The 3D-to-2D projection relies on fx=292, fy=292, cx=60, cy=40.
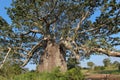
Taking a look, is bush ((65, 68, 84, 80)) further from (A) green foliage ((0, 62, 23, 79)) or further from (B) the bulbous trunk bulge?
(B) the bulbous trunk bulge

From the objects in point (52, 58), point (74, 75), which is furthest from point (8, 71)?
point (74, 75)

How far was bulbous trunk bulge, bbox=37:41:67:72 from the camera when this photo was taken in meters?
21.7

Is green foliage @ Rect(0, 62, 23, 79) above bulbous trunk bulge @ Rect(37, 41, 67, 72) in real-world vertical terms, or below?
below

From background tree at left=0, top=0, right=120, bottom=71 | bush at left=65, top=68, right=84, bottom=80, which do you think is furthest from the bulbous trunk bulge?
bush at left=65, top=68, right=84, bottom=80

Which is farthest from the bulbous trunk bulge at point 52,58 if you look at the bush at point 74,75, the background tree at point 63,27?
the bush at point 74,75

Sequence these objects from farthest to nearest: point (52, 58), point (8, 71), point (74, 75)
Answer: point (52, 58), point (8, 71), point (74, 75)

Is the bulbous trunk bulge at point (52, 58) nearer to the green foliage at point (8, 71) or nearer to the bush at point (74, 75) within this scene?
the green foliage at point (8, 71)

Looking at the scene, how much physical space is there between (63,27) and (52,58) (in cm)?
262

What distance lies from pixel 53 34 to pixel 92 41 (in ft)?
11.2

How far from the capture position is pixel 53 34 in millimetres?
22453

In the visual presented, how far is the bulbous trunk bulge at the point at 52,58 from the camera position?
2167 cm

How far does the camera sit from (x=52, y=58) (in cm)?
2175

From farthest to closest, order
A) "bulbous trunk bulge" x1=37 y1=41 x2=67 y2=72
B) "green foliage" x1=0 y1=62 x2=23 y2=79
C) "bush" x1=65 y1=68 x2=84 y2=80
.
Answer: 1. "bulbous trunk bulge" x1=37 y1=41 x2=67 y2=72
2. "green foliage" x1=0 y1=62 x2=23 y2=79
3. "bush" x1=65 y1=68 x2=84 y2=80

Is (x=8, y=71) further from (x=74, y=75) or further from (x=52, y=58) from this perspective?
(x=74, y=75)
